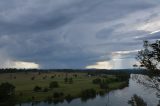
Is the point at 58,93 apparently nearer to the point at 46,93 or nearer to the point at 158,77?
the point at 46,93

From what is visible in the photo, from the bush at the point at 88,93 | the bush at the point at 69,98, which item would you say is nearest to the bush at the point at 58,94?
the bush at the point at 69,98

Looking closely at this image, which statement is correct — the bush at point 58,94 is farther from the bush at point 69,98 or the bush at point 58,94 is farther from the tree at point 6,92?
the tree at point 6,92

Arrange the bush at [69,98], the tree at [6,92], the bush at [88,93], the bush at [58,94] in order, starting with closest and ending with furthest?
the tree at [6,92], the bush at [69,98], the bush at [58,94], the bush at [88,93]

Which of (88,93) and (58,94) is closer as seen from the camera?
(58,94)

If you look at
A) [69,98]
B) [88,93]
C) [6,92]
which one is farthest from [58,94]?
[6,92]

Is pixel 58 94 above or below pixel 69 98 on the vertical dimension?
above

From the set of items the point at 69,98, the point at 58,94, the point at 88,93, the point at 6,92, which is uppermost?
the point at 6,92

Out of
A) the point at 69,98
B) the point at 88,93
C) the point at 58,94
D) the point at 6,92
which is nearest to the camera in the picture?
the point at 6,92

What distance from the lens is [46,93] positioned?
120 meters

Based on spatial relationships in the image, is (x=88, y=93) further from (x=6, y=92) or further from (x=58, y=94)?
(x=6, y=92)

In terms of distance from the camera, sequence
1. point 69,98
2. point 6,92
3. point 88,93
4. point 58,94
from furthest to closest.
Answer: point 88,93
point 58,94
point 69,98
point 6,92

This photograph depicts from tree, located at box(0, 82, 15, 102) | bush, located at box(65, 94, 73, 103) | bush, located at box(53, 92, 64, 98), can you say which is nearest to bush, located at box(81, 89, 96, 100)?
bush, located at box(65, 94, 73, 103)

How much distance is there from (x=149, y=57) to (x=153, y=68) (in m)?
0.74

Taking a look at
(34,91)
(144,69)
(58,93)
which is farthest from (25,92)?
(144,69)
